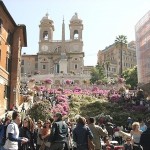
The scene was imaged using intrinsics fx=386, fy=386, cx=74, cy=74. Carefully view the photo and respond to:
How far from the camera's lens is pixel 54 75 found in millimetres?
100438

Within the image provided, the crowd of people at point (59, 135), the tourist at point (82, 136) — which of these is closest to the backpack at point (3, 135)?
the crowd of people at point (59, 135)

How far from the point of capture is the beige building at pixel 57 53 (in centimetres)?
11712

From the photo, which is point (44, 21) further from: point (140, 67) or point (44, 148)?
point (44, 148)

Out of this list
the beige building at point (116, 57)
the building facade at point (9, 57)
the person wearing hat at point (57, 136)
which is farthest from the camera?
the beige building at point (116, 57)

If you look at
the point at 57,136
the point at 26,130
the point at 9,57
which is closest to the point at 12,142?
the point at 57,136

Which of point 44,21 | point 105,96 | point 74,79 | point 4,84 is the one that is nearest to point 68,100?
point 105,96

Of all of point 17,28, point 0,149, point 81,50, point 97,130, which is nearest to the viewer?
point 0,149

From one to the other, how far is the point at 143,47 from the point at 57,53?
217ft

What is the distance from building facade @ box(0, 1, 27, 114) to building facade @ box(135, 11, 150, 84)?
20612 mm

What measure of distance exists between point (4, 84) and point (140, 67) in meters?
28.8

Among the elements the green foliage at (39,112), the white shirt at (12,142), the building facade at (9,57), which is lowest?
the white shirt at (12,142)

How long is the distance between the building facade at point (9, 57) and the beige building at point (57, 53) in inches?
3008

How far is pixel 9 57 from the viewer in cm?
3603

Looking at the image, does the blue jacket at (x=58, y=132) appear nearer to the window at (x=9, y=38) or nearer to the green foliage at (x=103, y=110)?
the window at (x=9, y=38)
